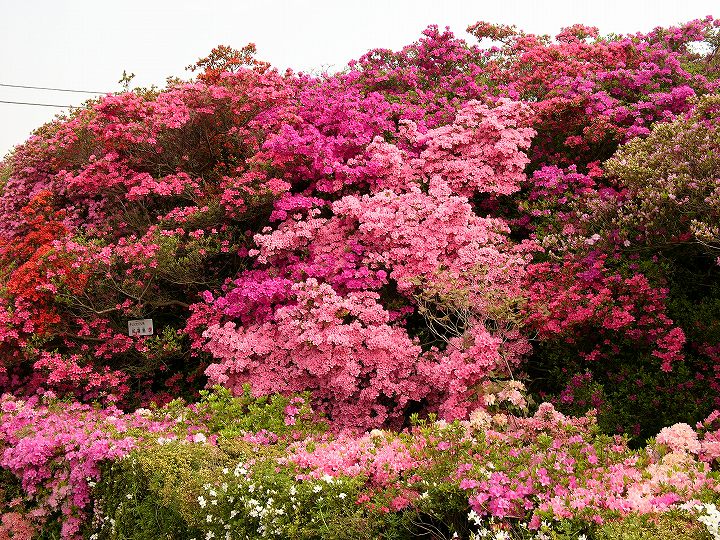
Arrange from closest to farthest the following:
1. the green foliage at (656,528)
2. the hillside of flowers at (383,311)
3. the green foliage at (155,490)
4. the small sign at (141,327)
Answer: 1. the green foliage at (656,528)
2. the hillside of flowers at (383,311)
3. the green foliage at (155,490)
4. the small sign at (141,327)

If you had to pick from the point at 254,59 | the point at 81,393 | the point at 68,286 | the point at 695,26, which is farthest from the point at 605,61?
the point at 81,393

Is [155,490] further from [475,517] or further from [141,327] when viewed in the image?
[141,327]

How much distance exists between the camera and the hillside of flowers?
13.0 feet

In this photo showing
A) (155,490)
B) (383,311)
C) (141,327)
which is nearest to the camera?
(155,490)

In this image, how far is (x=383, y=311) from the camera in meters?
6.79

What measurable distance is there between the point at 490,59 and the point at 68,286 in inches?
340

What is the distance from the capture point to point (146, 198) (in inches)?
392

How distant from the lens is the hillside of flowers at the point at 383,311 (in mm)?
3959

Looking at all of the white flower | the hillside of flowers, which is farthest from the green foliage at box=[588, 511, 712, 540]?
the white flower

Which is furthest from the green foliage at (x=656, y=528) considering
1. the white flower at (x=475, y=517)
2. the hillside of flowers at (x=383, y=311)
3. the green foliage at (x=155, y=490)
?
the green foliage at (x=155, y=490)

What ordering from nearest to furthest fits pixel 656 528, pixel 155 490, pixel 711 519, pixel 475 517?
pixel 711 519
pixel 656 528
pixel 475 517
pixel 155 490

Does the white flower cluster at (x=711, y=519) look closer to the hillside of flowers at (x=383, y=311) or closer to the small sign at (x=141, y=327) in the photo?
the hillside of flowers at (x=383, y=311)

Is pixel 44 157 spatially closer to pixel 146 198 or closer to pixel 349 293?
pixel 146 198

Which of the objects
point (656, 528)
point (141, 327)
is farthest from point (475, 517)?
point (141, 327)
